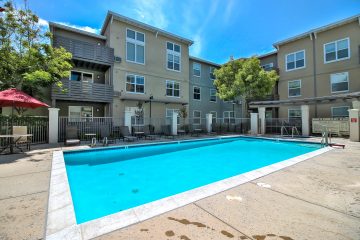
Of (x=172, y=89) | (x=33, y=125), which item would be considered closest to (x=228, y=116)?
(x=172, y=89)

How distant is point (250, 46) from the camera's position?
2441 cm

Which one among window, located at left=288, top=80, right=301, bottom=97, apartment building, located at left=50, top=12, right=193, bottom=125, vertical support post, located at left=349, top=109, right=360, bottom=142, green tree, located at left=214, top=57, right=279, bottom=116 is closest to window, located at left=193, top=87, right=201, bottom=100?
apartment building, located at left=50, top=12, right=193, bottom=125

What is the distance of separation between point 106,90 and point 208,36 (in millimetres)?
12041

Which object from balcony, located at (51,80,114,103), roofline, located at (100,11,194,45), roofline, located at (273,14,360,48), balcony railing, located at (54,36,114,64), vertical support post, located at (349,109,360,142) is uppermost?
roofline, located at (100,11,194,45)

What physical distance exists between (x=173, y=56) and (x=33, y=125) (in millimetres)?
14987

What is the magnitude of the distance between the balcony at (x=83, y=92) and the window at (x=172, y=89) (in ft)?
21.1

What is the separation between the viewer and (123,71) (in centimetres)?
1761

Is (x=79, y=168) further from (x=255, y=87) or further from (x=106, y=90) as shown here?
(x=255, y=87)

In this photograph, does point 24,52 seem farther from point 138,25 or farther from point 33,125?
point 138,25

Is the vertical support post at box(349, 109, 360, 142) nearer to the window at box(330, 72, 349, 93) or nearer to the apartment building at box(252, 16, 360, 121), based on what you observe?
the apartment building at box(252, 16, 360, 121)

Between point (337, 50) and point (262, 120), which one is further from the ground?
point (337, 50)

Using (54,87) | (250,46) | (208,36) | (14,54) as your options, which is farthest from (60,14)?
(250,46)

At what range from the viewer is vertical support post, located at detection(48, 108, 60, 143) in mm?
11773

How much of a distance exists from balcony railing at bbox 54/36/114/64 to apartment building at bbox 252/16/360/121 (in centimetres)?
1473
